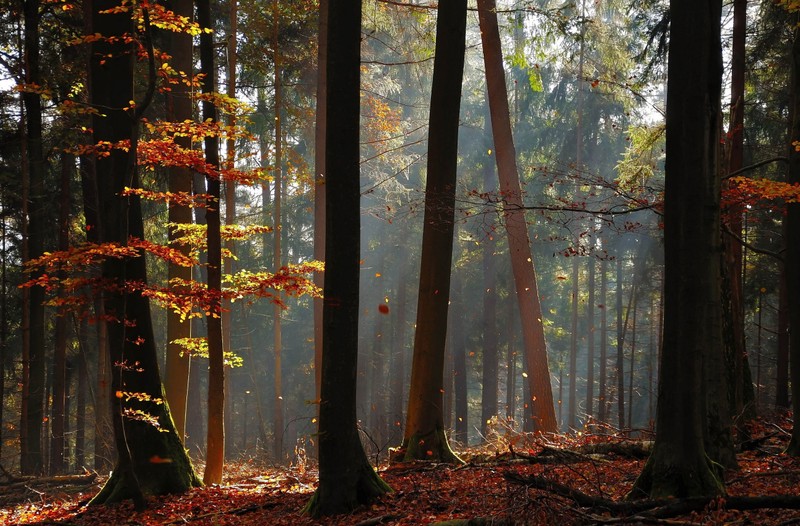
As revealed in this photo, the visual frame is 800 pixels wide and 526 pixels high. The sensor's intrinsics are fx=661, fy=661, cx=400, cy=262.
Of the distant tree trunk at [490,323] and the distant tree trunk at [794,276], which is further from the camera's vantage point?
the distant tree trunk at [490,323]

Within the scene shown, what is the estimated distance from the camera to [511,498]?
16.4ft

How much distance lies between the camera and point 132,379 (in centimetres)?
854

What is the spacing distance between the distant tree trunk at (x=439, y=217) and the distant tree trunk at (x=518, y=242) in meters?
3.48

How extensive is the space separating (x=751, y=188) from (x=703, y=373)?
3.21m

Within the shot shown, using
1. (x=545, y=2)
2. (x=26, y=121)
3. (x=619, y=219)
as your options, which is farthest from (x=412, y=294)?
→ (x=26, y=121)

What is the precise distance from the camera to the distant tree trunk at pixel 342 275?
683 cm

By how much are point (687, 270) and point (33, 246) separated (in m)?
14.8

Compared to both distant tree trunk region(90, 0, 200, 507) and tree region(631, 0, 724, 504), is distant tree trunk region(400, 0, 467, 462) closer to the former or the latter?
distant tree trunk region(90, 0, 200, 507)

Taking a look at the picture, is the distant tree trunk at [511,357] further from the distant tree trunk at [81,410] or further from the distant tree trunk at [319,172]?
the distant tree trunk at [81,410]

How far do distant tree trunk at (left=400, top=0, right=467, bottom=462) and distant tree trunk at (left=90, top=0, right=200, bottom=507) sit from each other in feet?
10.6

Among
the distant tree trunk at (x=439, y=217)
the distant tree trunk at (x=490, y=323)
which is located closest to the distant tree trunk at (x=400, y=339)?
the distant tree trunk at (x=490, y=323)

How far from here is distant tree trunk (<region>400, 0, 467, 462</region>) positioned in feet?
30.5

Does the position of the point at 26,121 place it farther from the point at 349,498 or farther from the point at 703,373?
the point at 703,373

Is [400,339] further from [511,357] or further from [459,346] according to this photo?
[511,357]
